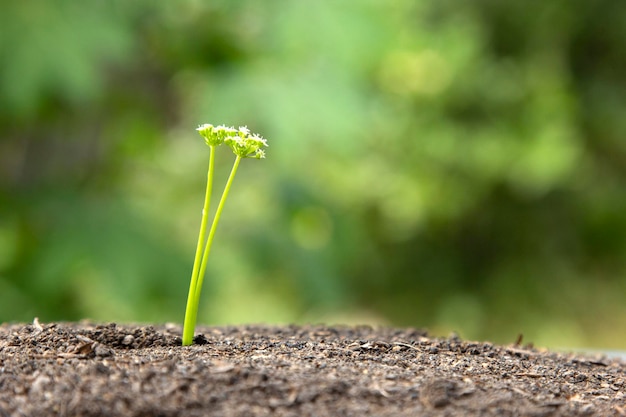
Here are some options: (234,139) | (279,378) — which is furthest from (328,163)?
(279,378)

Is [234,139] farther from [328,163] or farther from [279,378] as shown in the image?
[328,163]

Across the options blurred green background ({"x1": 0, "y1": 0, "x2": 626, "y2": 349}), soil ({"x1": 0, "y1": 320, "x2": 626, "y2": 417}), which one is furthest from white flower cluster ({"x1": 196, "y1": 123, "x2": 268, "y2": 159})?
blurred green background ({"x1": 0, "y1": 0, "x2": 626, "y2": 349})

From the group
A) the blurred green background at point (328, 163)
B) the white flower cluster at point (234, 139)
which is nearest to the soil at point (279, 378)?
the white flower cluster at point (234, 139)

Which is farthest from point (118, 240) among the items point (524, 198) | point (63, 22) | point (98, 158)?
point (524, 198)

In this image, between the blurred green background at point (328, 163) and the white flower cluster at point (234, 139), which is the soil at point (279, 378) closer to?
the white flower cluster at point (234, 139)

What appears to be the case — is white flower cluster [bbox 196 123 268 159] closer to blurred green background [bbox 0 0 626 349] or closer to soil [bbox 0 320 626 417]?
soil [bbox 0 320 626 417]

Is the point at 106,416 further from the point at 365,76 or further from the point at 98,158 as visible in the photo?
the point at 365,76
